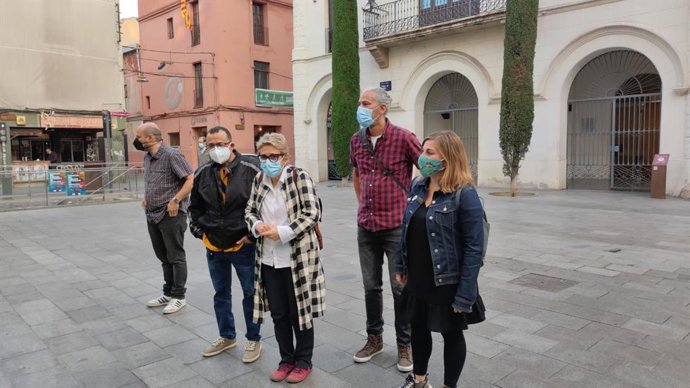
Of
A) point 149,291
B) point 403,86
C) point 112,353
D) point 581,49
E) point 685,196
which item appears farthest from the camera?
point 403,86

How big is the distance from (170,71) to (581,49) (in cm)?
2332

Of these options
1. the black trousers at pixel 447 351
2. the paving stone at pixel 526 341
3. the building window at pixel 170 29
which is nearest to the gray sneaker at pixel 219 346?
the black trousers at pixel 447 351

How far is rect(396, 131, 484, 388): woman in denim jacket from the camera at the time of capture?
109 inches

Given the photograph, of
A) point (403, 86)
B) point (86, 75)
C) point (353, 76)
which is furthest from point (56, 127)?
point (403, 86)

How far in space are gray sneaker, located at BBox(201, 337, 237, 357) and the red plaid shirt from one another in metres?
1.47

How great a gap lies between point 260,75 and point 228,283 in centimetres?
2609

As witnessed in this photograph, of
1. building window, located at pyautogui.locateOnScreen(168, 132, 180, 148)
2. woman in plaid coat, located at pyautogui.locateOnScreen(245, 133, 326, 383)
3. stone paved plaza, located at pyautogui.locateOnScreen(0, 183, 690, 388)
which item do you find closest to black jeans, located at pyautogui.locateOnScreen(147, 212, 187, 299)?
stone paved plaza, located at pyautogui.locateOnScreen(0, 183, 690, 388)

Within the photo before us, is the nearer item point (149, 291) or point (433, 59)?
point (149, 291)

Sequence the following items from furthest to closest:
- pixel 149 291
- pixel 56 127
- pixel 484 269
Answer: pixel 56 127 → pixel 484 269 → pixel 149 291

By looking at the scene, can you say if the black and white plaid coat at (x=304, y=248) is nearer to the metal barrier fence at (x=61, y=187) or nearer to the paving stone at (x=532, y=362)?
the paving stone at (x=532, y=362)

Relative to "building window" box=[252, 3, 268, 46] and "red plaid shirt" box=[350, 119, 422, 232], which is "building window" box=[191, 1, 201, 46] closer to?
"building window" box=[252, 3, 268, 46]

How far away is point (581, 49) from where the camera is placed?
14023mm

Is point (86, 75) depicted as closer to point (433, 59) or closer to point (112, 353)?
point (433, 59)

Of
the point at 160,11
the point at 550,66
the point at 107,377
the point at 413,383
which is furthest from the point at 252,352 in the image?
the point at 160,11
